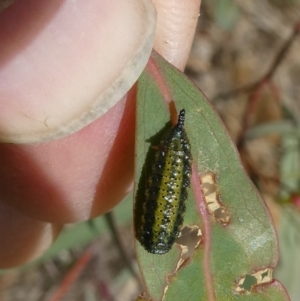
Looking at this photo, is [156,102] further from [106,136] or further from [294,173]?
[294,173]

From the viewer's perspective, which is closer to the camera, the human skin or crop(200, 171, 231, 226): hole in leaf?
crop(200, 171, 231, 226): hole in leaf

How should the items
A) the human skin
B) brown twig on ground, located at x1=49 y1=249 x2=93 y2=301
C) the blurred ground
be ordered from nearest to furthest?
1. the human skin
2. brown twig on ground, located at x1=49 y1=249 x2=93 y2=301
3. the blurred ground

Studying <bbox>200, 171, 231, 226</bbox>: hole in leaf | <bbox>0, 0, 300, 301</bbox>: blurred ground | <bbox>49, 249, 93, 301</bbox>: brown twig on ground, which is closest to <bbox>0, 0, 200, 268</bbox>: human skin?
<bbox>200, 171, 231, 226</bbox>: hole in leaf

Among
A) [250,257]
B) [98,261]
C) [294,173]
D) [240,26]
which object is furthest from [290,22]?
[250,257]

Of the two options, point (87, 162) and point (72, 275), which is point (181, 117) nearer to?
point (87, 162)

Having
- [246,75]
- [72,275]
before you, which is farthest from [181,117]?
[246,75]

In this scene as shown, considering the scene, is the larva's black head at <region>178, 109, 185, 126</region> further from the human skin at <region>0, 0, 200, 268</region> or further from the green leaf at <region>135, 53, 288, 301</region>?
the human skin at <region>0, 0, 200, 268</region>

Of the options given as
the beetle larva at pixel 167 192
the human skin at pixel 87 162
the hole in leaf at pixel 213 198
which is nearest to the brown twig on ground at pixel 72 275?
the human skin at pixel 87 162
